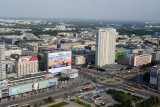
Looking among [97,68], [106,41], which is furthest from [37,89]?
[106,41]

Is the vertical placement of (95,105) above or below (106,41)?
below

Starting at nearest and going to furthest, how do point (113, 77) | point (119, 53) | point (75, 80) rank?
point (75, 80) → point (113, 77) → point (119, 53)

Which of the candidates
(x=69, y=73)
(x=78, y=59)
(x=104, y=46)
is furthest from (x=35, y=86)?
(x=104, y=46)

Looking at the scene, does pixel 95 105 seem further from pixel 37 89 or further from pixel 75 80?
pixel 75 80

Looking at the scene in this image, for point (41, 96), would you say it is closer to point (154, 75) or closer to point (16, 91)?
point (16, 91)

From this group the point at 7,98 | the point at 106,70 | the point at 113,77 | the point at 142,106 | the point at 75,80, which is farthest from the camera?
the point at 106,70

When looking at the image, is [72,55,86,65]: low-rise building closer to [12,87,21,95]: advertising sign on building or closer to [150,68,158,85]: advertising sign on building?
[150,68,158,85]: advertising sign on building

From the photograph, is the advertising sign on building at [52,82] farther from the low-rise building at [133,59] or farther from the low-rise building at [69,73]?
the low-rise building at [133,59]
